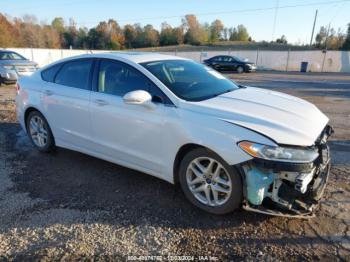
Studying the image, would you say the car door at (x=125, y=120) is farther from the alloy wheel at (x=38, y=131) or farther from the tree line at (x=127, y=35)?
the tree line at (x=127, y=35)

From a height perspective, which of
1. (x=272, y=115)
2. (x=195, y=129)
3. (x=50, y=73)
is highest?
(x=50, y=73)

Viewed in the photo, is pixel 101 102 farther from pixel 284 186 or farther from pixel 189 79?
pixel 284 186

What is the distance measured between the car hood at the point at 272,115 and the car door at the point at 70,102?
5.62 ft

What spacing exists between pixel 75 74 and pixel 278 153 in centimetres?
306

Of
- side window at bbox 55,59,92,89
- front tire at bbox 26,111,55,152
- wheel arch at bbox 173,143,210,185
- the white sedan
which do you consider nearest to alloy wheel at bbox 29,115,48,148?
front tire at bbox 26,111,55,152

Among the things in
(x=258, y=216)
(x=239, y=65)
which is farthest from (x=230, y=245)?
(x=239, y=65)

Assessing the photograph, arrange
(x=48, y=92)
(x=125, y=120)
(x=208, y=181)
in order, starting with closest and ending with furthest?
(x=208, y=181) → (x=125, y=120) → (x=48, y=92)

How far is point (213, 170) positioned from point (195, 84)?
4.02 ft

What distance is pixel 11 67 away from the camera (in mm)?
12227

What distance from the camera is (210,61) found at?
27.1 metres

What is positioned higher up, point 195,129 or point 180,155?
point 195,129

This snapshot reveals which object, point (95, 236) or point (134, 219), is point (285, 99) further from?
point (95, 236)

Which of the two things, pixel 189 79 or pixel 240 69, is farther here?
pixel 240 69

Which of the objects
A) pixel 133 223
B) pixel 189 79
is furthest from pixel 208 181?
pixel 189 79
